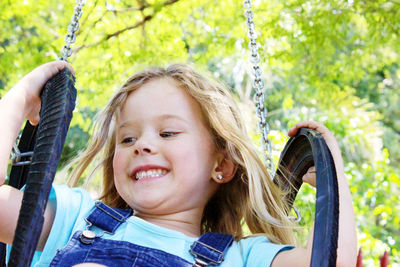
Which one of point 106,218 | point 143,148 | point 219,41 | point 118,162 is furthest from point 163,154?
point 219,41

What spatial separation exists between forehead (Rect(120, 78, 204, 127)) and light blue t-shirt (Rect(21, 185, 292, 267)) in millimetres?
352

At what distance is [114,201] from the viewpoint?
6.13 ft

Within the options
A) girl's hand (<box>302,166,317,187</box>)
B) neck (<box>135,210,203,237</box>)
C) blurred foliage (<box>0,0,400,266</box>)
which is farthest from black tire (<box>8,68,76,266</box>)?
blurred foliage (<box>0,0,400,266</box>)

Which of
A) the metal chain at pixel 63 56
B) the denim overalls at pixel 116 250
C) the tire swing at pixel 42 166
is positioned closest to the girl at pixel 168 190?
the denim overalls at pixel 116 250

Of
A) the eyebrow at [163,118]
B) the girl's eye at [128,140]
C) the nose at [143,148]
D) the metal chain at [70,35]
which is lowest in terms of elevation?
the nose at [143,148]

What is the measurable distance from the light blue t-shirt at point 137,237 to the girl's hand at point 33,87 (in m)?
0.26

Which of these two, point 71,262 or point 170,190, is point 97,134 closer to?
point 170,190

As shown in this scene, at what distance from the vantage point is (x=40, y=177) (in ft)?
3.38

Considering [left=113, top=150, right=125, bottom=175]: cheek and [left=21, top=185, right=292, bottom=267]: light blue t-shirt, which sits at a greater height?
[left=113, top=150, right=125, bottom=175]: cheek

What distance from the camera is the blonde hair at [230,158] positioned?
66.7 inches

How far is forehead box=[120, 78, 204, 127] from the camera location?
166 cm

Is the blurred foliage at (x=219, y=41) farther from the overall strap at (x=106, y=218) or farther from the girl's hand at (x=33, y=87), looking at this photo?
the overall strap at (x=106, y=218)

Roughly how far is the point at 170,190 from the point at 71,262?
391 millimetres

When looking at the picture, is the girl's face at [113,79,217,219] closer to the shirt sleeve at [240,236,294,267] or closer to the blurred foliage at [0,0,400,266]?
the shirt sleeve at [240,236,294,267]
